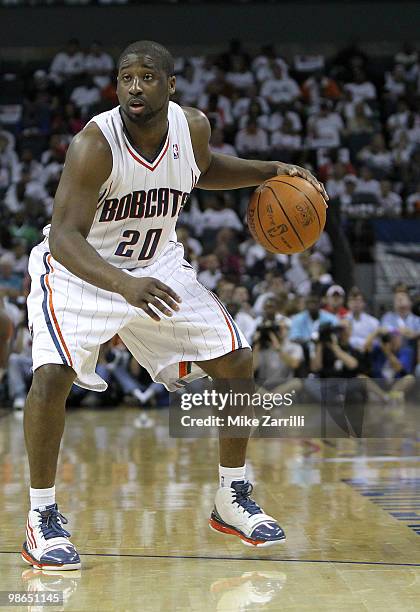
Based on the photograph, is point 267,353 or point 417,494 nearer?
point 417,494

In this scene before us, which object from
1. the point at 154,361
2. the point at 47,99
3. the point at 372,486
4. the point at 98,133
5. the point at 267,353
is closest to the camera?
the point at 98,133

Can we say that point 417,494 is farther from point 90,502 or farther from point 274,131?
point 274,131

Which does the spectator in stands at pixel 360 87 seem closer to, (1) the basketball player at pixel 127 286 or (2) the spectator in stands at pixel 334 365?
(2) the spectator in stands at pixel 334 365

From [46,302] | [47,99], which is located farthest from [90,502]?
[47,99]

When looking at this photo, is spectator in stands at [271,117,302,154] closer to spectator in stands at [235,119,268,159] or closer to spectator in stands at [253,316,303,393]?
spectator in stands at [235,119,268,159]

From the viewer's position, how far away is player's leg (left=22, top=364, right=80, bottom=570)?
3.60 meters

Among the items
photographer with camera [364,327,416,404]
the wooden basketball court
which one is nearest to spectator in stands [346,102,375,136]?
photographer with camera [364,327,416,404]

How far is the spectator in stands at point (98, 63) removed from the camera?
50.8 feet

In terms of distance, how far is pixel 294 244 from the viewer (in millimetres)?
4250

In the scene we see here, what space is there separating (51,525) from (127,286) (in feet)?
3.41

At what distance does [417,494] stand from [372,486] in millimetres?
348

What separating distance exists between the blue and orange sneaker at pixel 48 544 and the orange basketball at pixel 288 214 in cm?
153

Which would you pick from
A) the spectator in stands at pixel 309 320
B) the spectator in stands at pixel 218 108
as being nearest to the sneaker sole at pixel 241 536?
the spectator in stands at pixel 309 320

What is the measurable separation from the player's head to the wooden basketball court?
1.78m
